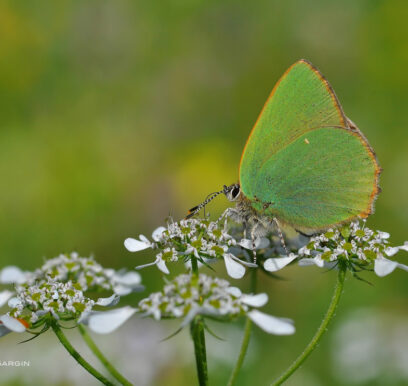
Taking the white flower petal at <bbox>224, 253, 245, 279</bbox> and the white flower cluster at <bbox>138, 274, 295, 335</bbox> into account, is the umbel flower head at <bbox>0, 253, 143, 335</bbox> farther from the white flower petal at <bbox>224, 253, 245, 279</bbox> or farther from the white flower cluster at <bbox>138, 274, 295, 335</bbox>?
the white flower petal at <bbox>224, 253, 245, 279</bbox>

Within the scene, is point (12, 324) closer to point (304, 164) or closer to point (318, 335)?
point (318, 335)

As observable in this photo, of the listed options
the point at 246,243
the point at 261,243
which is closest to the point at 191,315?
the point at 246,243

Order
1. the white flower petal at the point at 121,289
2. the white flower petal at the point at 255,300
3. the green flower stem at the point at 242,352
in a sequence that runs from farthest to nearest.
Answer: the white flower petal at the point at 121,289 < the green flower stem at the point at 242,352 < the white flower petal at the point at 255,300

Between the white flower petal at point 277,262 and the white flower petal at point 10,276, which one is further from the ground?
the white flower petal at point 10,276

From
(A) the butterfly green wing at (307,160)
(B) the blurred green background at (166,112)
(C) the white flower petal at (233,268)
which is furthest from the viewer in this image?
(B) the blurred green background at (166,112)

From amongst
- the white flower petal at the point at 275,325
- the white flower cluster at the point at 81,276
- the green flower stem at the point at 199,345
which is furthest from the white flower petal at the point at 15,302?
the white flower petal at the point at 275,325

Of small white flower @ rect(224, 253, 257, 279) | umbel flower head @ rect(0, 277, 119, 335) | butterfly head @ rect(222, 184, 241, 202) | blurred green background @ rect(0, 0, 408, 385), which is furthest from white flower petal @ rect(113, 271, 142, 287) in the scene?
blurred green background @ rect(0, 0, 408, 385)

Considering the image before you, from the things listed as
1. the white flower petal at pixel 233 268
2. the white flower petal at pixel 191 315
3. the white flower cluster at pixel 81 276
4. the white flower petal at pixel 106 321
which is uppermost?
the white flower cluster at pixel 81 276

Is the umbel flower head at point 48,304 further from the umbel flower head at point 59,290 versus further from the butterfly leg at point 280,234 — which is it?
the butterfly leg at point 280,234
